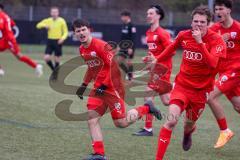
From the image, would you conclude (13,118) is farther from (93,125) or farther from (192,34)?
(192,34)

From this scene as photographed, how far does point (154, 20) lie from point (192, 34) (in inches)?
125

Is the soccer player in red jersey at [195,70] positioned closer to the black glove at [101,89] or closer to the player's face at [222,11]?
the black glove at [101,89]

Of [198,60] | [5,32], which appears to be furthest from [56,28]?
[198,60]

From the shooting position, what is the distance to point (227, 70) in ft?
30.6

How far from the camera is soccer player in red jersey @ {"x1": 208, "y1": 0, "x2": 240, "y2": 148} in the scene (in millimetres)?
9125

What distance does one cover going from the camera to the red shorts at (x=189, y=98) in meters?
7.60

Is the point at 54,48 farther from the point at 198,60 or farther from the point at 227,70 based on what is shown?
the point at 198,60

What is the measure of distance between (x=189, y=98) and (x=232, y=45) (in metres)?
1.93

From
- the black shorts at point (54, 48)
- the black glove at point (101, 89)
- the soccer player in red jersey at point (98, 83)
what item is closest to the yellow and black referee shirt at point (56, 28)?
the black shorts at point (54, 48)

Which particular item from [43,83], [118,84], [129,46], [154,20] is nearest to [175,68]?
[129,46]

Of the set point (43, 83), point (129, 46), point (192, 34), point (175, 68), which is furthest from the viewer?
point (175, 68)

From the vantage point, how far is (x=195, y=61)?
25.2 feet

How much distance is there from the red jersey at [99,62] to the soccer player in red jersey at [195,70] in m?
0.84

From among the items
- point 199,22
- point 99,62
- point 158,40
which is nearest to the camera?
point 199,22
